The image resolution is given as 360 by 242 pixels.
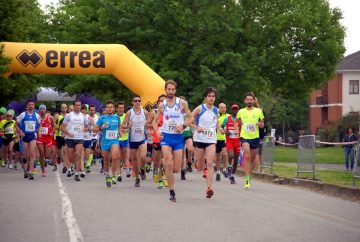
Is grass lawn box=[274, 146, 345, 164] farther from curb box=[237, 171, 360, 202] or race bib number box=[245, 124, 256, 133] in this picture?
race bib number box=[245, 124, 256, 133]

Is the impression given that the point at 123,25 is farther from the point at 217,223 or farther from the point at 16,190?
the point at 217,223

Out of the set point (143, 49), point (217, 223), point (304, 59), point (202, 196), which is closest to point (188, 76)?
point (143, 49)

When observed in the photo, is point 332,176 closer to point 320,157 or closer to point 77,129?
point 77,129

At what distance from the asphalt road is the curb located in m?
0.48

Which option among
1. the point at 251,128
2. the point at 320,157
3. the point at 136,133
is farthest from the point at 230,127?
the point at 320,157

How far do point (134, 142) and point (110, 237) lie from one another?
30.3 ft

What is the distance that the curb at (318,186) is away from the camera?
1565 cm

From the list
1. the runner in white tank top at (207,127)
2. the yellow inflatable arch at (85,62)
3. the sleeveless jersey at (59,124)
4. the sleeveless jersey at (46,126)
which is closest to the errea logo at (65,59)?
the yellow inflatable arch at (85,62)

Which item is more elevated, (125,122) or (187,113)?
(187,113)

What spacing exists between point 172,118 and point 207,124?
31.3 inches

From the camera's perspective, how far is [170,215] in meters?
11.2

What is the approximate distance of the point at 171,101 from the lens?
1434 cm

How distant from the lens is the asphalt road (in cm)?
923

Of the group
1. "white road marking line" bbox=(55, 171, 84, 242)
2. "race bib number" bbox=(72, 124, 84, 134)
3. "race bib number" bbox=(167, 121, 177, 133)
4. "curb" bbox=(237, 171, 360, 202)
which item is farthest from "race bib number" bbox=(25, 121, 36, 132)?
"race bib number" bbox=(167, 121, 177, 133)
